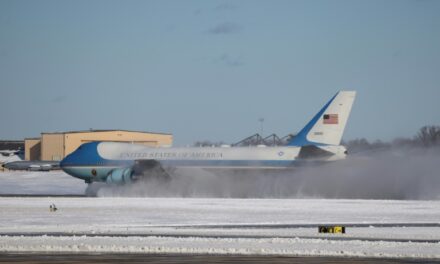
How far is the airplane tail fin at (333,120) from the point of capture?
64625 mm

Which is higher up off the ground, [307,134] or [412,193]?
[307,134]

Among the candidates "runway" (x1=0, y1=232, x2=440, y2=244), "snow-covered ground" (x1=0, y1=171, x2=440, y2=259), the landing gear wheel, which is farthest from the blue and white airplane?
"runway" (x1=0, y1=232, x2=440, y2=244)

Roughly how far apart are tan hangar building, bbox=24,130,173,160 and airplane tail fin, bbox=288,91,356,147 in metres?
64.0

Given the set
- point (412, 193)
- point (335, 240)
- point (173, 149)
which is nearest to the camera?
point (335, 240)

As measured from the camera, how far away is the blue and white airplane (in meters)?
64.6

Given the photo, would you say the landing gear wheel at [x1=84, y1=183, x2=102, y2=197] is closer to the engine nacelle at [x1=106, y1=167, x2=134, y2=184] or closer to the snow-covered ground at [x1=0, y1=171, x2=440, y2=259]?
the engine nacelle at [x1=106, y1=167, x2=134, y2=184]

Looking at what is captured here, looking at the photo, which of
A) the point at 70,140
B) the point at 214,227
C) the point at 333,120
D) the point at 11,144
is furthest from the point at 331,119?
the point at 11,144

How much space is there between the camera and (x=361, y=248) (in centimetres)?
2577

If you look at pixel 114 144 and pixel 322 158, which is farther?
pixel 114 144

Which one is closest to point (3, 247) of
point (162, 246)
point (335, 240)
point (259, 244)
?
point (162, 246)

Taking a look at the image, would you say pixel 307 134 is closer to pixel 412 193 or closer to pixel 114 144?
pixel 412 193

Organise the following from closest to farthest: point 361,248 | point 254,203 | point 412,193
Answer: point 361,248 < point 254,203 < point 412,193

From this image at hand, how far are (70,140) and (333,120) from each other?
65681 millimetres

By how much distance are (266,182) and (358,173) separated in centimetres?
717
